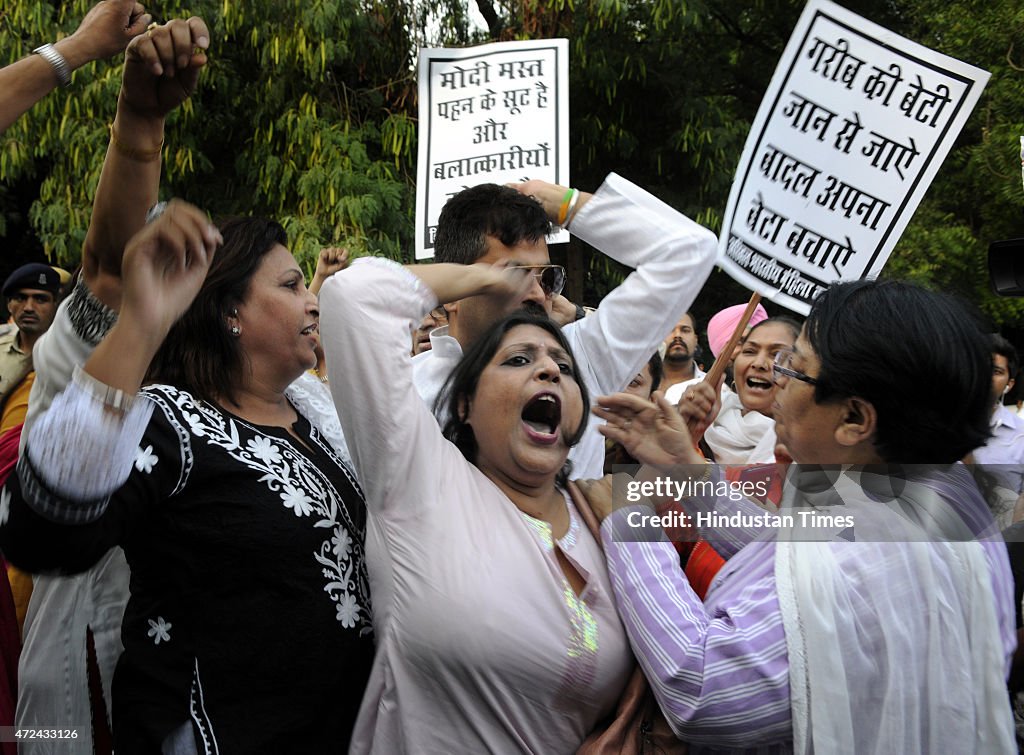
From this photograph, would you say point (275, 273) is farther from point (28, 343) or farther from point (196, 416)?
point (28, 343)

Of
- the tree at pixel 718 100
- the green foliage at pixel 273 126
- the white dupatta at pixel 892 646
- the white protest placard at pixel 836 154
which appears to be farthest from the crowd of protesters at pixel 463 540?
the tree at pixel 718 100

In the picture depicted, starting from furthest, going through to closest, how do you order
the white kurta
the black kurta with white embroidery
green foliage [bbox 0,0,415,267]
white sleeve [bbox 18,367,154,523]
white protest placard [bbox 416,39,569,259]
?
green foliage [bbox 0,0,415,267] → white protest placard [bbox 416,39,569,259] → the black kurta with white embroidery → the white kurta → white sleeve [bbox 18,367,154,523]

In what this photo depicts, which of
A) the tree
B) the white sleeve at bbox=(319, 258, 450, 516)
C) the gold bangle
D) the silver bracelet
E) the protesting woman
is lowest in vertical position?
the tree

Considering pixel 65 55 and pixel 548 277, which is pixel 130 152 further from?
pixel 548 277

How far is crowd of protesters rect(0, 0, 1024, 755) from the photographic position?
5.81 feet

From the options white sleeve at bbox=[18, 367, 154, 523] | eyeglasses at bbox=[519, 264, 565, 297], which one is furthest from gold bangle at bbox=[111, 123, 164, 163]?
eyeglasses at bbox=[519, 264, 565, 297]

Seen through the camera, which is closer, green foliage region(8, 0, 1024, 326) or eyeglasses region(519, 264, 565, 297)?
eyeglasses region(519, 264, 565, 297)

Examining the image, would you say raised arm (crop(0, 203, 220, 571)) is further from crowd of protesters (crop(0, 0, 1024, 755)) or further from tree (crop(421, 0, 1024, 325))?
tree (crop(421, 0, 1024, 325))

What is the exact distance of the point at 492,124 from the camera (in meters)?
4.83

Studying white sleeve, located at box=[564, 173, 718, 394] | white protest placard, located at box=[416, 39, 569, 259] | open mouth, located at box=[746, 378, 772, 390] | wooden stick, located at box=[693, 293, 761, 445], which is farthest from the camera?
white protest placard, located at box=[416, 39, 569, 259]

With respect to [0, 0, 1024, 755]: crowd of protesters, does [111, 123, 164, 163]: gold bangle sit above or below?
above

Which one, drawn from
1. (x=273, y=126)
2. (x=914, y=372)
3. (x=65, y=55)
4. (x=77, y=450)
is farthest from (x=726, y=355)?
(x=273, y=126)

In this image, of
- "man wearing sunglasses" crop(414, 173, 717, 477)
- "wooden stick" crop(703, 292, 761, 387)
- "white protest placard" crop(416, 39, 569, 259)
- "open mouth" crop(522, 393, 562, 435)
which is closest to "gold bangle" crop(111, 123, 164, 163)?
"open mouth" crop(522, 393, 562, 435)

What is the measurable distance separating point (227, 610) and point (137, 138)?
898 mm
